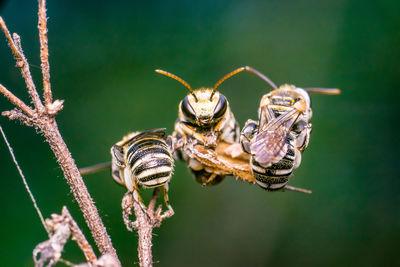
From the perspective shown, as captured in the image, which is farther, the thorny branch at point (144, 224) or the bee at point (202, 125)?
the bee at point (202, 125)

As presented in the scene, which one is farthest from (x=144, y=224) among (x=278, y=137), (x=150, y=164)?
(x=278, y=137)

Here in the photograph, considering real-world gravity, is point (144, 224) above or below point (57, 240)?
below

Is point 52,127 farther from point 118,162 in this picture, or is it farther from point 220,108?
point 220,108

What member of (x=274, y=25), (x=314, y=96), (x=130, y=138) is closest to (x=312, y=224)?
(x=314, y=96)

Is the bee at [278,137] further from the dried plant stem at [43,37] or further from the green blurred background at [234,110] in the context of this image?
the green blurred background at [234,110]

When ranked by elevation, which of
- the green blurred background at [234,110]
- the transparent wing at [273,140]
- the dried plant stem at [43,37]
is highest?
the dried plant stem at [43,37]

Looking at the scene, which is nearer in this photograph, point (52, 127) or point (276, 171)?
point (52, 127)

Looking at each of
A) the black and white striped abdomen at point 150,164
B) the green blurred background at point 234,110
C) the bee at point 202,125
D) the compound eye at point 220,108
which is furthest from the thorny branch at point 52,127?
the green blurred background at point 234,110
